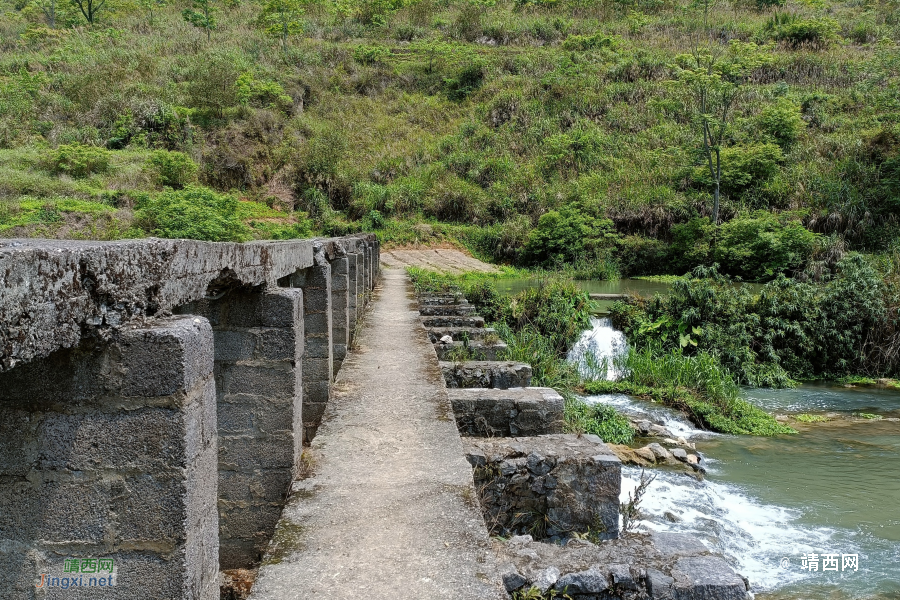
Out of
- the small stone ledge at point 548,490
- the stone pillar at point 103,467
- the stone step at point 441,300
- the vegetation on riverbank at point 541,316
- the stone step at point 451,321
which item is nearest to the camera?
the stone pillar at point 103,467

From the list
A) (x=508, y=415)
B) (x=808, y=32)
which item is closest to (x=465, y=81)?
(x=808, y=32)

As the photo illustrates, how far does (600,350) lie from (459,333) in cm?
527

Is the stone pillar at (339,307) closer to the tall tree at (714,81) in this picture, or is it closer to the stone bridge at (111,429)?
the stone bridge at (111,429)

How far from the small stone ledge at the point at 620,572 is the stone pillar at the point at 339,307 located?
12.3 feet

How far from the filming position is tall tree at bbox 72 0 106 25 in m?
46.5

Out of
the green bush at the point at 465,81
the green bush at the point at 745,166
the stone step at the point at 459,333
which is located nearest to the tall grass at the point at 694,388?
the stone step at the point at 459,333

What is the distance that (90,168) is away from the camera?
75.2 ft

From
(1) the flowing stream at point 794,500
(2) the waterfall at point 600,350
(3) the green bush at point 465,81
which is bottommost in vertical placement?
(1) the flowing stream at point 794,500

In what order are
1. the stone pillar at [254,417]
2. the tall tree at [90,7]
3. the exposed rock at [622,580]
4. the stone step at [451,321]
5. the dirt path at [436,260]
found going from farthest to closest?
1. the tall tree at [90,7]
2. the dirt path at [436,260]
3. the stone step at [451,321]
4. the stone pillar at [254,417]
5. the exposed rock at [622,580]

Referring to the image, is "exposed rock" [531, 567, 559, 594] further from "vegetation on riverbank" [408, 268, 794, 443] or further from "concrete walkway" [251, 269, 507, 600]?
"vegetation on riverbank" [408, 268, 794, 443]

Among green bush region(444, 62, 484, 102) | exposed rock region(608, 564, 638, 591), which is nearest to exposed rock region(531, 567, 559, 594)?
exposed rock region(608, 564, 638, 591)

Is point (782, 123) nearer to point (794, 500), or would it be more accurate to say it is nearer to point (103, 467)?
point (794, 500)

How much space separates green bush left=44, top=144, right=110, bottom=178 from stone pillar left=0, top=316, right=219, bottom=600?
24.0 meters

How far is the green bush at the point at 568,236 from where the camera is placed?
2392cm
